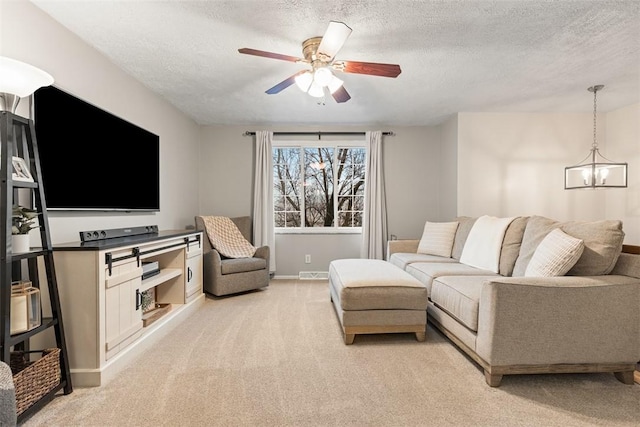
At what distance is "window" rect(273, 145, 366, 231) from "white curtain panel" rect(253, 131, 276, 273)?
0.22 meters

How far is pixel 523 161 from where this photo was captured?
460 centimetres

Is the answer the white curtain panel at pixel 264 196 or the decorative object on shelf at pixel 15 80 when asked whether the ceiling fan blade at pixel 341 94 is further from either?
the white curtain panel at pixel 264 196

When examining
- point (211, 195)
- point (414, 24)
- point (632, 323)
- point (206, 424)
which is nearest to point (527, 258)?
point (632, 323)

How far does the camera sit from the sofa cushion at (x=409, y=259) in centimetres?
376

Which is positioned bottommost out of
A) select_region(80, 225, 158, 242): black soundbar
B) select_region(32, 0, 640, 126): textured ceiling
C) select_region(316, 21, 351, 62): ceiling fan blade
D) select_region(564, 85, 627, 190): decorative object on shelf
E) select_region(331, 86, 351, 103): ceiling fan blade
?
select_region(80, 225, 158, 242): black soundbar

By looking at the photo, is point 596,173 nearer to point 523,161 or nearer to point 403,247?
point 523,161

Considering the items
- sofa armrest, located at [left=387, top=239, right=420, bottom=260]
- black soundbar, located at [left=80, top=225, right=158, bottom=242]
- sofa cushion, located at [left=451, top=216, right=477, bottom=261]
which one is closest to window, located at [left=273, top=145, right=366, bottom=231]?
sofa armrest, located at [left=387, top=239, right=420, bottom=260]

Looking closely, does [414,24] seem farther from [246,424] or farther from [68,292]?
[68,292]

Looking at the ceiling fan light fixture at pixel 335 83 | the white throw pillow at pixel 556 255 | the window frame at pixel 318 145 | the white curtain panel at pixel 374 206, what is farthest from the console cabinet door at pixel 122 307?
the white curtain panel at pixel 374 206

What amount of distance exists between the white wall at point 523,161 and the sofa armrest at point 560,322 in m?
2.69

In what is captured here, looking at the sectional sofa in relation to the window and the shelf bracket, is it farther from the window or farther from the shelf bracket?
the window

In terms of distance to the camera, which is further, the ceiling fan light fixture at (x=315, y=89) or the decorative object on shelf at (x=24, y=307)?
the ceiling fan light fixture at (x=315, y=89)

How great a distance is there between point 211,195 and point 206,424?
399 centimetres

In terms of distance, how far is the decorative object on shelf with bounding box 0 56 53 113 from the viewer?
1.60 metres
